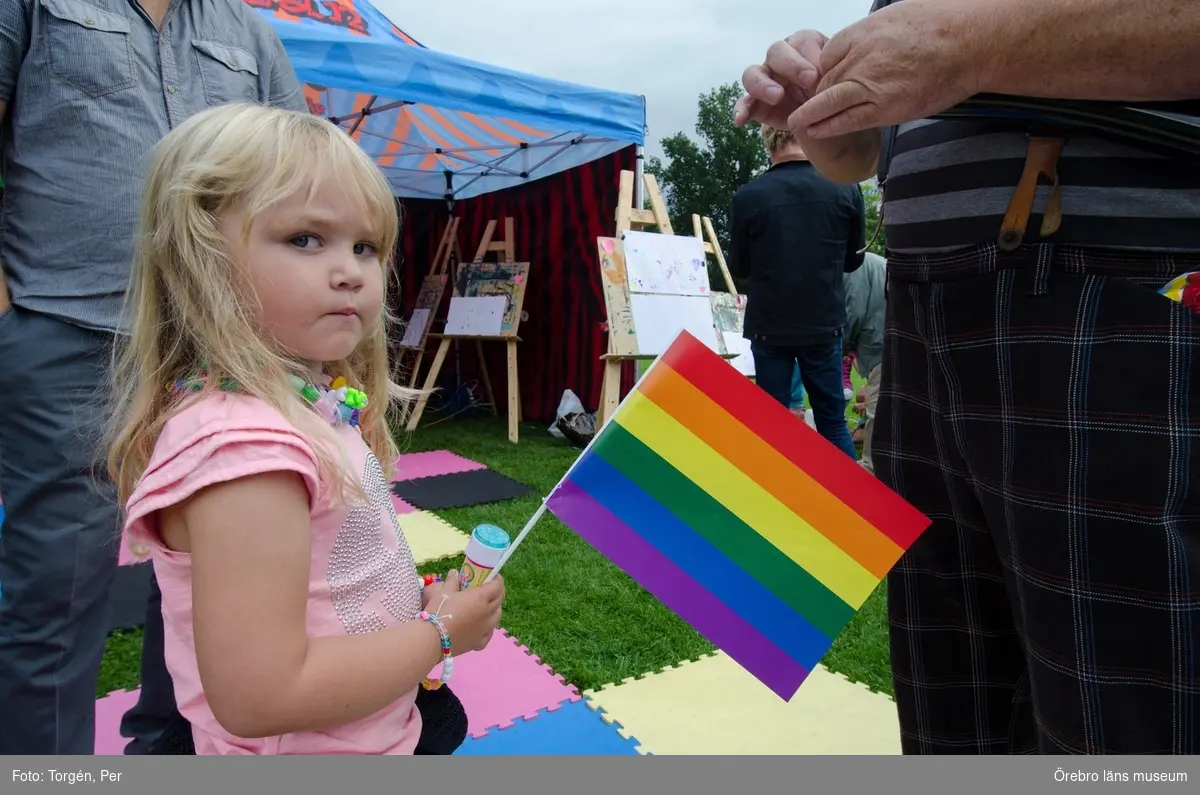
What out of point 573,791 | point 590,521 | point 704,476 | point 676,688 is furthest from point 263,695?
point 676,688

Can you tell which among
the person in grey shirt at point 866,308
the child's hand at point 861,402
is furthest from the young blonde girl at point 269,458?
the person in grey shirt at point 866,308

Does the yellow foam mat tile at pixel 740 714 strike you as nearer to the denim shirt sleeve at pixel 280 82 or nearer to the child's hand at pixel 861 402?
the denim shirt sleeve at pixel 280 82

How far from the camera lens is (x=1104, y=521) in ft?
2.53

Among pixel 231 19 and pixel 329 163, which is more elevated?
pixel 231 19

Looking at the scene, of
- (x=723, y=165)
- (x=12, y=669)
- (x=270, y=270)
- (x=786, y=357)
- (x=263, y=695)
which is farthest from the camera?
(x=723, y=165)

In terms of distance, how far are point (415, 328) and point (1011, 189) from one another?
606 centimetres

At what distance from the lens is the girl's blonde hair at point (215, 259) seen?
2.67 feet

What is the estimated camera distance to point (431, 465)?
459cm

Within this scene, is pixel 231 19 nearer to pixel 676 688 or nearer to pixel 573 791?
pixel 573 791

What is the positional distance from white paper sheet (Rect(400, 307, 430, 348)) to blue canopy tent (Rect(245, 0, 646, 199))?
1303mm

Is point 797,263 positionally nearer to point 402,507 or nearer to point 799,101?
point 402,507

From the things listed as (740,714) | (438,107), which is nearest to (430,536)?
(740,714)

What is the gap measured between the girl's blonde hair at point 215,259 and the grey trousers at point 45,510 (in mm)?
517

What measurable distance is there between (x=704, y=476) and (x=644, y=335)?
12.4ft
